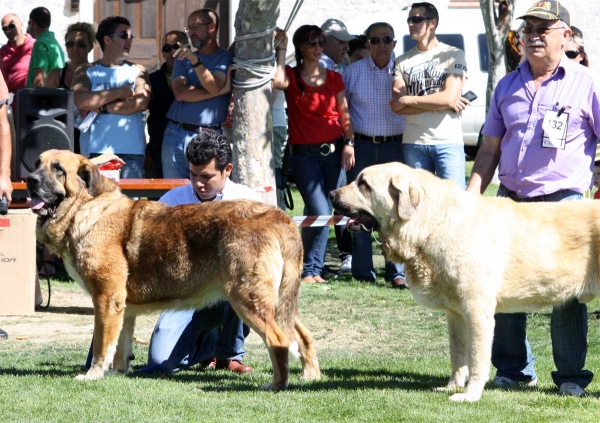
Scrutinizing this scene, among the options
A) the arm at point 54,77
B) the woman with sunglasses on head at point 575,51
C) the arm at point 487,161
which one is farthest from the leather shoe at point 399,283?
the arm at point 54,77

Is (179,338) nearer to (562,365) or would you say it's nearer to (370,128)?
(562,365)

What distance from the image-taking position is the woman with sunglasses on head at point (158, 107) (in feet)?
36.0

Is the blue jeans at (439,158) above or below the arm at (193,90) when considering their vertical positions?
below

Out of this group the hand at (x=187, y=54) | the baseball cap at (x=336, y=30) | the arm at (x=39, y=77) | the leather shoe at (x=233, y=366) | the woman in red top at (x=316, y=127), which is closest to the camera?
the leather shoe at (x=233, y=366)

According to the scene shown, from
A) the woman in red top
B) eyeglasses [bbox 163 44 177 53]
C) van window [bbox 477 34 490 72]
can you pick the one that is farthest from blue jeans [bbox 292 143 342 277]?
van window [bbox 477 34 490 72]

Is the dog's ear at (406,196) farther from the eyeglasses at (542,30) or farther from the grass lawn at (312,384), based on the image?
the eyeglasses at (542,30)

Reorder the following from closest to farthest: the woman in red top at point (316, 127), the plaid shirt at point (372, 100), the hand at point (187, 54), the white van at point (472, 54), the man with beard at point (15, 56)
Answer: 1. the hand at point (187, 54)
2. the plaid shirt at point (372, 100)
3. the woman in red top at point (316, 127)
4. the man with beard at point (15, 56)
5. the white van at point (472, 54)

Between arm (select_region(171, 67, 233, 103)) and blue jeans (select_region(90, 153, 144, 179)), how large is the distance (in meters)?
0.83

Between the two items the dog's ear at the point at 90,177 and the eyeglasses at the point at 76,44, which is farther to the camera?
the eyeglasses at the point at 76,44

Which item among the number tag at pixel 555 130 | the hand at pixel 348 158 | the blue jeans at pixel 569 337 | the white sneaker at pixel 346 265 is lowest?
the white sneaker at pixel 346 265

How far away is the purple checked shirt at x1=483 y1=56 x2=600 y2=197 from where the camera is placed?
5.99 meters

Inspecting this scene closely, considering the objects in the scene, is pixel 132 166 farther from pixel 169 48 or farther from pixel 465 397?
pixel 465 397

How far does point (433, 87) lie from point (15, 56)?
6.49 meters

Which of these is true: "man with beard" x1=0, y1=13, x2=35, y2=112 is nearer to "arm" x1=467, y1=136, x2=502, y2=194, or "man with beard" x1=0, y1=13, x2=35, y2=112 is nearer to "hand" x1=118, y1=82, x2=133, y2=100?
"hand" x1=118, y1=82, x2=133, y2=100
